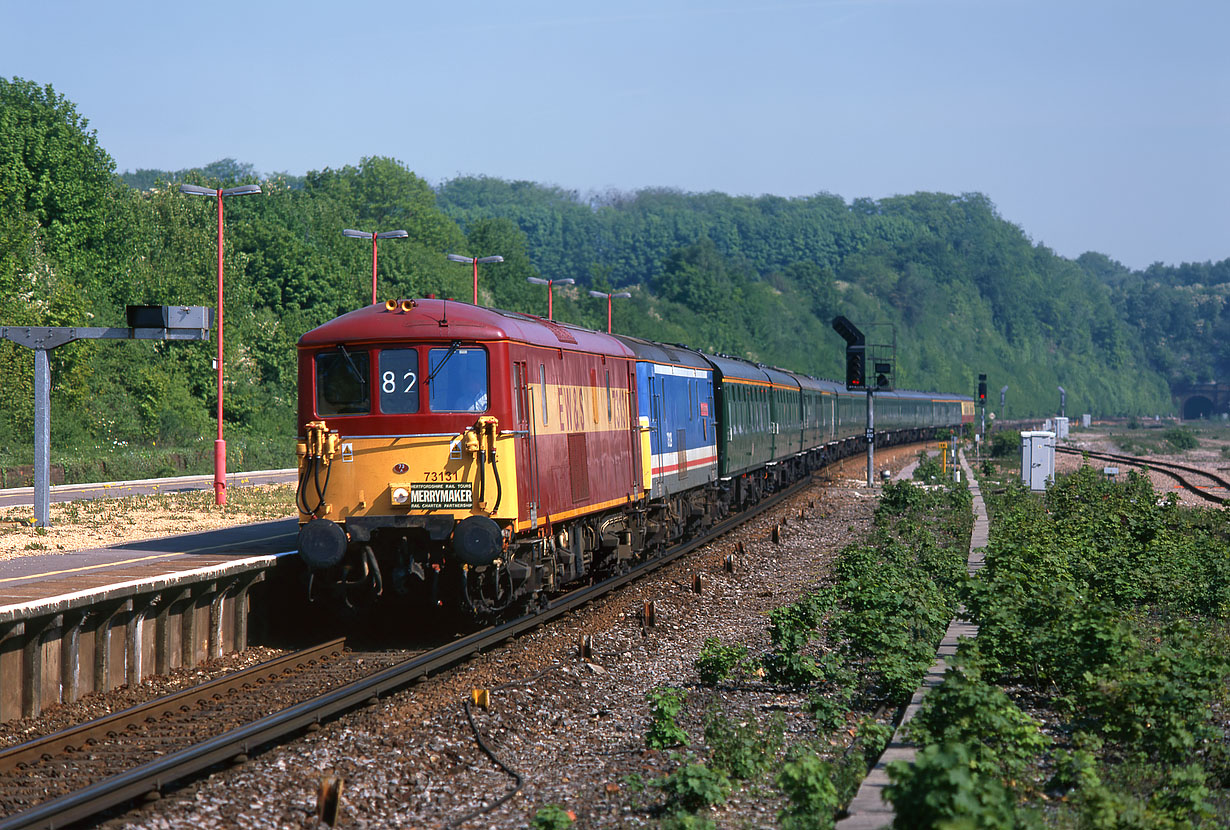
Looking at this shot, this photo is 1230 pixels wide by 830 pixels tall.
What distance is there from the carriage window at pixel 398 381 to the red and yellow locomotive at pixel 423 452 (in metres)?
0.01

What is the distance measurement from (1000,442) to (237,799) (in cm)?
Result: 6184

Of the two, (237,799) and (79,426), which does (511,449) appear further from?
(79,426)

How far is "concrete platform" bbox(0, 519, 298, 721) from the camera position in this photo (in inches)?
453

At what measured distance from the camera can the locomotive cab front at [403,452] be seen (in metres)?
14.1

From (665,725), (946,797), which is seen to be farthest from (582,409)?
(946,797)

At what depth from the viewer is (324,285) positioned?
71.2 meters

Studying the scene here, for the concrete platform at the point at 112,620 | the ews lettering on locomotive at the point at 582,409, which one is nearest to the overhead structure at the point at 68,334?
the concrete platform at the point at 112,620

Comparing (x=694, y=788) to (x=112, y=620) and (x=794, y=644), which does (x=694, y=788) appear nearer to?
(x=794, y=644)

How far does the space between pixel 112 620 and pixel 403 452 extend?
3.50 metres

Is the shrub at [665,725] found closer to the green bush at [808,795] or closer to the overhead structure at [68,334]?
the green bush at [808,795]

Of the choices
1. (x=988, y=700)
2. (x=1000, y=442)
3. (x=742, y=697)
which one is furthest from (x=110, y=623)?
(x=1000, y=442)

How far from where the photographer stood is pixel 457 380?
1441cm

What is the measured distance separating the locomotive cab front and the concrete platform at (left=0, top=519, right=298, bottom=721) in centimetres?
119

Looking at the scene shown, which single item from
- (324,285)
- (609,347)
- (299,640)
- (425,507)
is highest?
(324,285)
